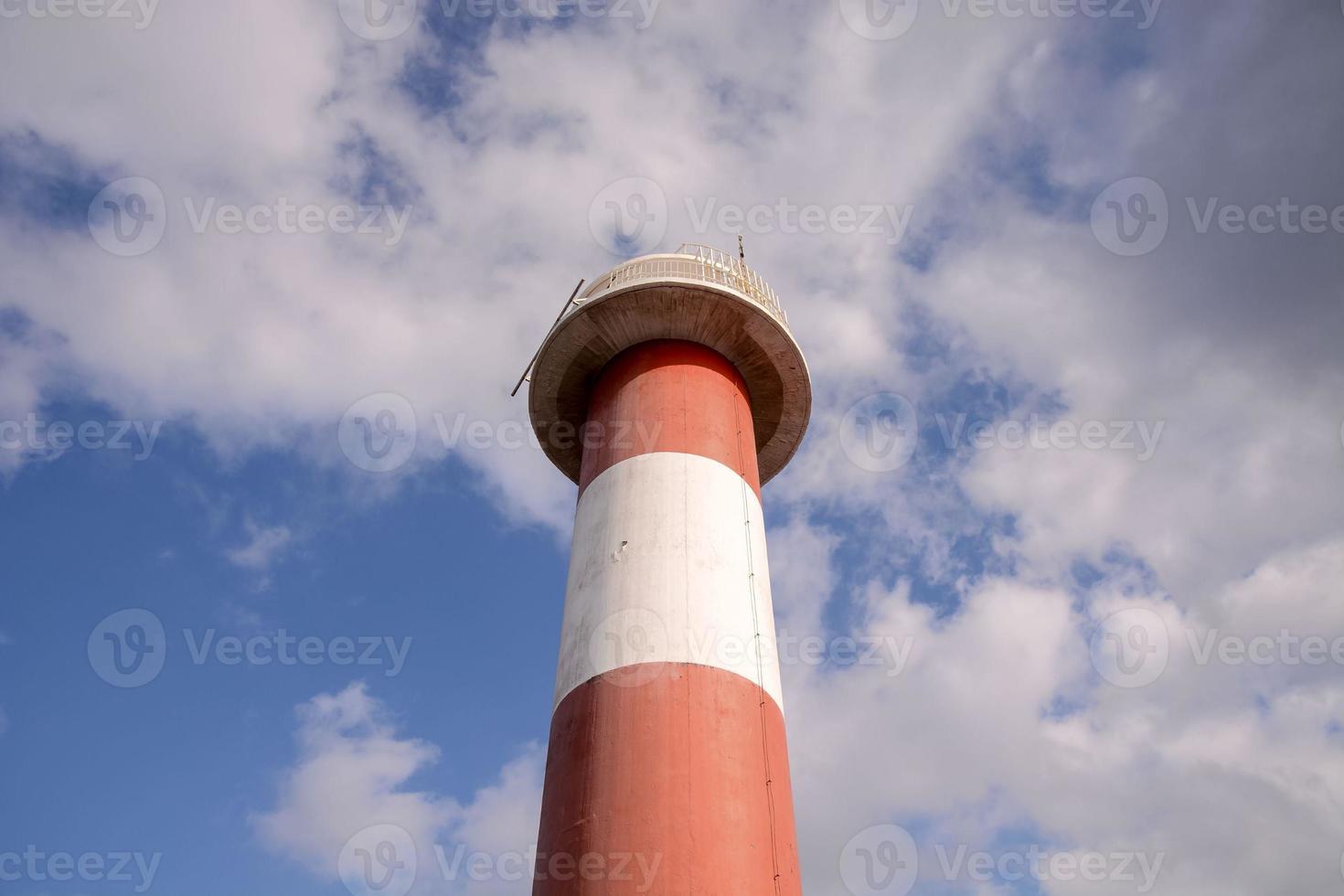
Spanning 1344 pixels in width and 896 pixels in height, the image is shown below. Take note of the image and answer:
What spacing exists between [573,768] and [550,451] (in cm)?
807

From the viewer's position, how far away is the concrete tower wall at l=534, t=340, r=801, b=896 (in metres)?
10.5

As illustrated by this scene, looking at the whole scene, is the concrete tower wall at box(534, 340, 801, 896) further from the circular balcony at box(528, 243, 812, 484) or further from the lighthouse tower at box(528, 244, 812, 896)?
the circular balcony at box(528, 243, 812, 484)

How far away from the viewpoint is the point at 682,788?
10.7m

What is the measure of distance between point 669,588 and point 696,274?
6.18m

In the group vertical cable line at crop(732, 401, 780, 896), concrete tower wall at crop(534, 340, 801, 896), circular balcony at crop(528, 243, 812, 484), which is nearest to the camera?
concrete tower wall at crop(534, 340, 801, 896)

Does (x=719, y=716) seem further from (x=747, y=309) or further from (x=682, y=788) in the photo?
(x=747, y=309)

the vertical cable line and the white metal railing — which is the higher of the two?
the white metal railing

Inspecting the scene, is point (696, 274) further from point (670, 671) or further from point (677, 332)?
point (670, 671)

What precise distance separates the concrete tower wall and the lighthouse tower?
24mm

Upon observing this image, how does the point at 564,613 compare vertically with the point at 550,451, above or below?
below

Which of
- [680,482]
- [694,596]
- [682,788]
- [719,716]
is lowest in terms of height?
[682,788]

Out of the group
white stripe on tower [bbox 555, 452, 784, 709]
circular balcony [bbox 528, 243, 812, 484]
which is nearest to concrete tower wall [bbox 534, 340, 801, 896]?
white stripe on tower [bbox 555, 452, 784, 709]

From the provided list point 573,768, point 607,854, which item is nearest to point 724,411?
point 573,768

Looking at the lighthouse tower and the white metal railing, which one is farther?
the white metal railing
